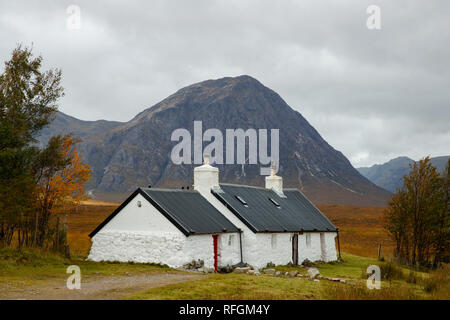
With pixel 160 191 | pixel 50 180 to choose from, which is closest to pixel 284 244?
pixel 160 191

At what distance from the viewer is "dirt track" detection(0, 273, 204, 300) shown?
56.4 ft

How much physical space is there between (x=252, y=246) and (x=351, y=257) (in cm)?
1645

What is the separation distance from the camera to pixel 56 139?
3278 cm

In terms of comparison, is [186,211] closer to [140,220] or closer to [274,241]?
[140,220]

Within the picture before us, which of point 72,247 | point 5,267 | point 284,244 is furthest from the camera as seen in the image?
point 72,247

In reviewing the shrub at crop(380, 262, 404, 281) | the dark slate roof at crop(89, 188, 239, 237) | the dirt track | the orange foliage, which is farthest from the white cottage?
the shrub at crop(380, 262, 404, 281)

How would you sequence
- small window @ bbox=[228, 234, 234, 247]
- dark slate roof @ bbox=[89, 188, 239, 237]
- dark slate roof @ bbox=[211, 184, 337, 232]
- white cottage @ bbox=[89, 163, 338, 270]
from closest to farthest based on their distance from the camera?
1. white cottage @ bbox=[89, 163, 338, 270]
2. dark slate roof @ bbox=[89, 188, 239, 237]
3. small window @ bbox=[228, 234, 234, 247]
4. dark slate roof @ bbox=[211, 184, 337, 232]

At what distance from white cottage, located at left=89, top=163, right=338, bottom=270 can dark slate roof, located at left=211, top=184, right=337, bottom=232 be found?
77mm

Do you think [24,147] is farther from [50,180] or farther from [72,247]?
[72,247]

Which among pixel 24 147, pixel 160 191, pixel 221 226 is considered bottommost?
pixel 221 226

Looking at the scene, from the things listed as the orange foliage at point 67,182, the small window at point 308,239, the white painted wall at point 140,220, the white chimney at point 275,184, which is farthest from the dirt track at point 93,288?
the white chimney at point 275,184

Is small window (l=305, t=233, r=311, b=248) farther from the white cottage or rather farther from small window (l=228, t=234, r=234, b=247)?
small window (l=228, t=234, r=234, b=247)

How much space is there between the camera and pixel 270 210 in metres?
37.9

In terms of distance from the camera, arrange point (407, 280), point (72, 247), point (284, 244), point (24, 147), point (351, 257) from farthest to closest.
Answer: point (351, 257) → point (72, 247) → point (284, 244) → point (24, 147) → point (407, 280)
